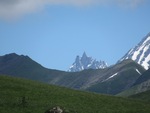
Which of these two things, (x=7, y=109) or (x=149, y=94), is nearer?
(x=7, y=109)

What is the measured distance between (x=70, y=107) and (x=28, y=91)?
1519cm

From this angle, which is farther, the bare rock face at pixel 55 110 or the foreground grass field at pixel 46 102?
the foreground grass field at pixel 46 102

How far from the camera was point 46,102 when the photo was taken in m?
60.1

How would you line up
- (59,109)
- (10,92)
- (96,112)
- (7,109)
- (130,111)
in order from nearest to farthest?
(59,109)
(7,109)
(96,112)
(130,111)
(10,92)

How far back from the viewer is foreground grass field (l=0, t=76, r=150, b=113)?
5444cm

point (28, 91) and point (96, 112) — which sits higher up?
point (28, 91)

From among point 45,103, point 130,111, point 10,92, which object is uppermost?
point 10,92

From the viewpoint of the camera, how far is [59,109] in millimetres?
44344

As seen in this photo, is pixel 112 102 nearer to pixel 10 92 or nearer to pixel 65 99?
pixel 65 99

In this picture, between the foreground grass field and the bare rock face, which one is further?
the foreground grass field

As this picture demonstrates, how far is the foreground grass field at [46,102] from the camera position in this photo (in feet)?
179

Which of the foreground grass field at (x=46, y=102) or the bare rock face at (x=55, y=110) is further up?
the foreground grass field at (x=46, y=102)

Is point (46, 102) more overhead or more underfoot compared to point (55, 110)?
more overhead

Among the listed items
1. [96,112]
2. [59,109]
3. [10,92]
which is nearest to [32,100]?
[10,92]
